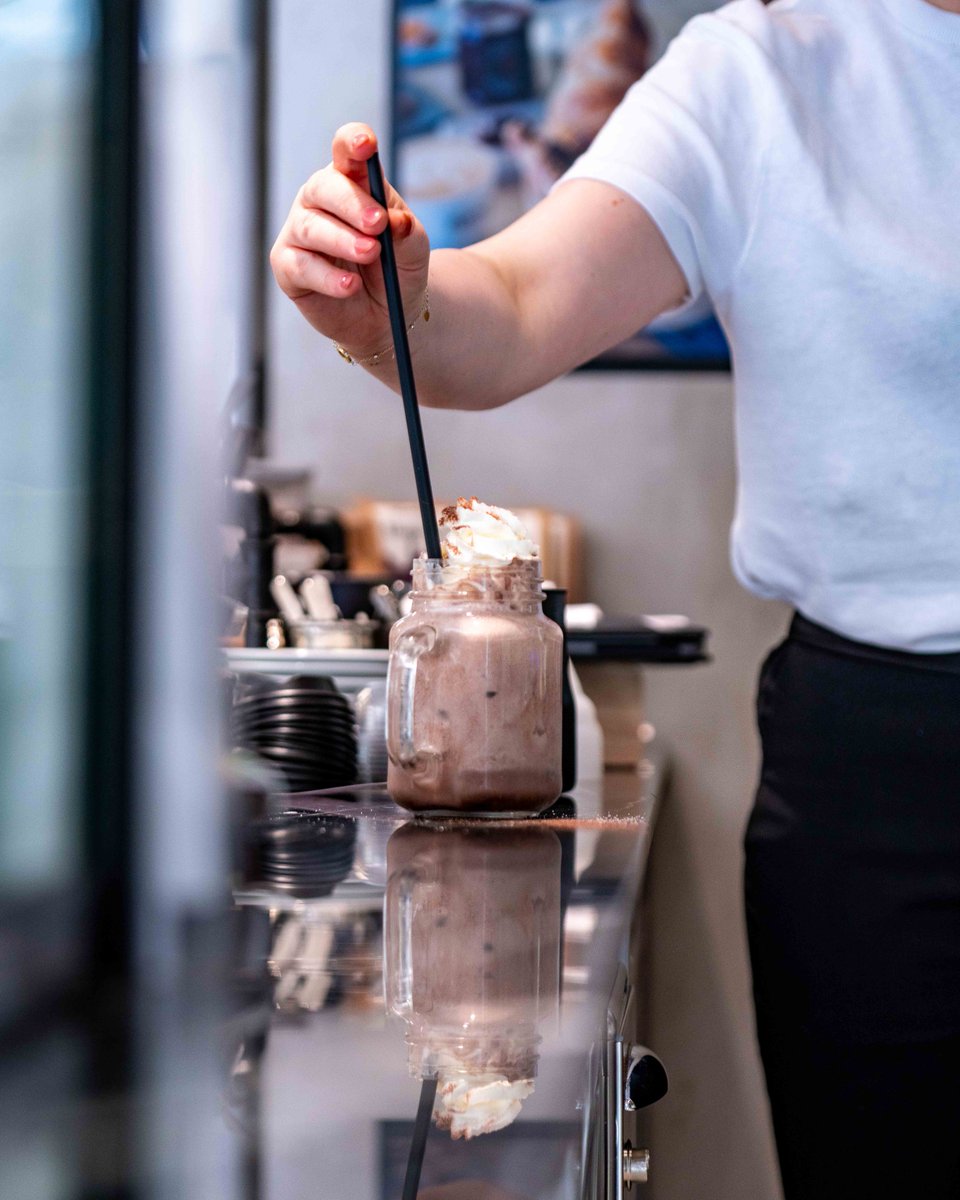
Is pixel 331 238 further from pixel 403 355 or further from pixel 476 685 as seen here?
pixel 476 685

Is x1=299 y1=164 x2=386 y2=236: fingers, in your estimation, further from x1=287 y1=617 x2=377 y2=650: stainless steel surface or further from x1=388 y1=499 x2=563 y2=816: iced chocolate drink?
x1=287 y1=617 x2=377 y2=650: stainless steel surface

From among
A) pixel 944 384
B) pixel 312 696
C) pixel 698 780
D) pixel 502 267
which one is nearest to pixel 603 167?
pixel 502 267

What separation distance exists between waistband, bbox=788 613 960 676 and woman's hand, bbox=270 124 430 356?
0.44 meters

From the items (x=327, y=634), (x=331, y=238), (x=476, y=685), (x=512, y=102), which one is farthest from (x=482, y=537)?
(x=512, y=102)

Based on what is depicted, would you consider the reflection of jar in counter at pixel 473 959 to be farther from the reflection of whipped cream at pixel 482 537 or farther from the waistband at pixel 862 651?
the waistband at pixel 862 651

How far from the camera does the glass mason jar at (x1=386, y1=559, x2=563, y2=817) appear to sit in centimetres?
80

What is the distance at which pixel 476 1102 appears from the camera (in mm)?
379

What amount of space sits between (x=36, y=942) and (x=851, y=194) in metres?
2.98

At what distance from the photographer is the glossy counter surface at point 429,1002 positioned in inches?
13.4

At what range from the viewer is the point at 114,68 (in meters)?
3.31

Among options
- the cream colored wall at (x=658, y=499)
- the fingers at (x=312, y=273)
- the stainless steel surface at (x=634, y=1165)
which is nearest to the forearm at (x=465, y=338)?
the fingers at (x=312, y=273)

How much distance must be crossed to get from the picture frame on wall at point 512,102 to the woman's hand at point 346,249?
1735 millimetres

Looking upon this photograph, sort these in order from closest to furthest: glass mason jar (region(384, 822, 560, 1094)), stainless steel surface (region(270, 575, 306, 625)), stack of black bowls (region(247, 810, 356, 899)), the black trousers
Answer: glass mason jar (region(384, 822, 560, 1094)) → stack of black bowls (region(247, 810, 356, 899)) → the black trousers → stainless steel surface (region(270, 575, 306, 625))

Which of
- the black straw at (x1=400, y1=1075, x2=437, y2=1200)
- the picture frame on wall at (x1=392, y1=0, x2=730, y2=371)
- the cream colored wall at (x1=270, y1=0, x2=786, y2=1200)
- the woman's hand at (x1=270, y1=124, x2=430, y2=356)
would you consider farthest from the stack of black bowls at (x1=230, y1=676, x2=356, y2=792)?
the picture frame on wall at (x1=392, y1=0, x2=730, y2=371)
